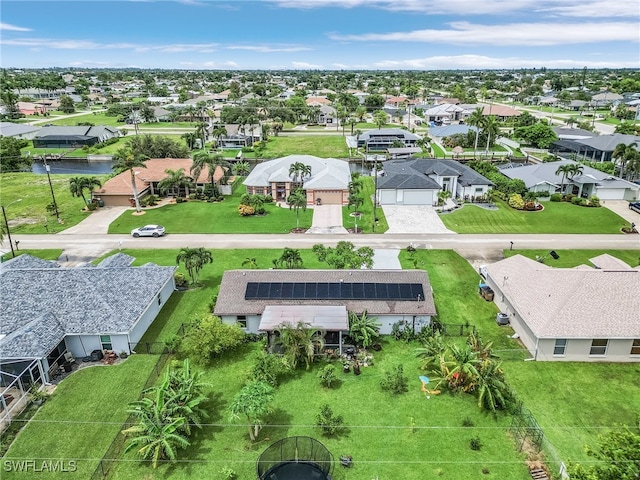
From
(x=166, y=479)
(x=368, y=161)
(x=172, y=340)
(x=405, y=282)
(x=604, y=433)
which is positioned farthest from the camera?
(x=368, y=161)

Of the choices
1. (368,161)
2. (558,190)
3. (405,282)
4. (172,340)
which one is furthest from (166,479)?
(368,161)

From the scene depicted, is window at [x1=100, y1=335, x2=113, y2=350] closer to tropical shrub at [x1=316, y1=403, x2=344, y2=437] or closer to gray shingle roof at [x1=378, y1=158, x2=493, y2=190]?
tropical shrub at [x1=316, y1=403, x2=344, y2=437]

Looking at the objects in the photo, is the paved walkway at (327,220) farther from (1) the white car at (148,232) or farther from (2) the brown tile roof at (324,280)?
(2) the brown tile roof at (324,280)

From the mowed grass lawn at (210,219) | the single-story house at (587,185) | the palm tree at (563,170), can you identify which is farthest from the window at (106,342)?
the palm tree at (563,170)

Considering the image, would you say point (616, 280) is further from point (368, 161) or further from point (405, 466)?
point (368, 161)

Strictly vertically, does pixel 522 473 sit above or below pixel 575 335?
below

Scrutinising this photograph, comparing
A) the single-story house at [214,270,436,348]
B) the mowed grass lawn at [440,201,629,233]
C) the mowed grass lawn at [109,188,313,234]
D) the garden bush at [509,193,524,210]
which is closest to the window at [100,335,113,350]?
the single-story house at [214,270,436,348]
